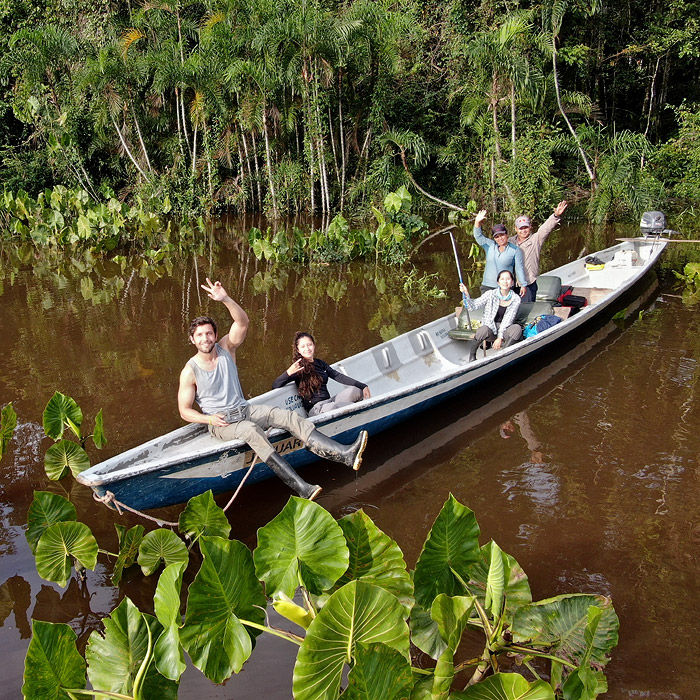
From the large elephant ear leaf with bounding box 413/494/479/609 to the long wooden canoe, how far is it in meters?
1.87

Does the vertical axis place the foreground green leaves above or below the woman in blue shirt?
above

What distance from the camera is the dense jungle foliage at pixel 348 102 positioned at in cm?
1523

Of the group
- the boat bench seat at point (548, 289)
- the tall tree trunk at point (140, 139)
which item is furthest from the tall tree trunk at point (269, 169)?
the boat bench seat at point (548, 289)

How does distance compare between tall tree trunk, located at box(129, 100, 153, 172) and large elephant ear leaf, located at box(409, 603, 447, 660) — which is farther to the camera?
tall tree trunk, located at box(129, 100, 153, 172)

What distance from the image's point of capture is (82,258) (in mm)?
12367

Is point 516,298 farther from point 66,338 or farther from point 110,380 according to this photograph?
point 66,338

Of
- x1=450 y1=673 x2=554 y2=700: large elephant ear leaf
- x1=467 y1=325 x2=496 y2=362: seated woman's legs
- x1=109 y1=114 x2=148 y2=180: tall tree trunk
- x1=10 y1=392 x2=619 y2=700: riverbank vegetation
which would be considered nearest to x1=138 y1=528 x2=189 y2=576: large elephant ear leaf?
x1=10 y1=392 x2=619 y2=700: riverbank vegetation

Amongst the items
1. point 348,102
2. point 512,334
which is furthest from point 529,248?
point 348,102

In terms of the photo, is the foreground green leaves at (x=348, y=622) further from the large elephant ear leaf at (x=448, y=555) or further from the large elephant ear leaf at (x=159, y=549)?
the large elephant ear leaf at (x=159, y=549)

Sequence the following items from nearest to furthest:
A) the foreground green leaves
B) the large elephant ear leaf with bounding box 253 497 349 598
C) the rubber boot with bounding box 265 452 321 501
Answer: the foreground green leaves, the large elephant ear leaf with bounding box 253 497 349 598, the rubber boot with bounding box 265 452 321 501

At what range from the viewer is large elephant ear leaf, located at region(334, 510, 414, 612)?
9.05 ft

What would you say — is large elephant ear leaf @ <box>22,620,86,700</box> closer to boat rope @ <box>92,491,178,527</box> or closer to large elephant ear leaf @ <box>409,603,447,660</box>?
large elephant ear leaf @ <box>409,603,447,660</box>

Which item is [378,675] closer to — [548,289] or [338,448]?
[338,448]

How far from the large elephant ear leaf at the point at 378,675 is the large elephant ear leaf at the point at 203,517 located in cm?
160
